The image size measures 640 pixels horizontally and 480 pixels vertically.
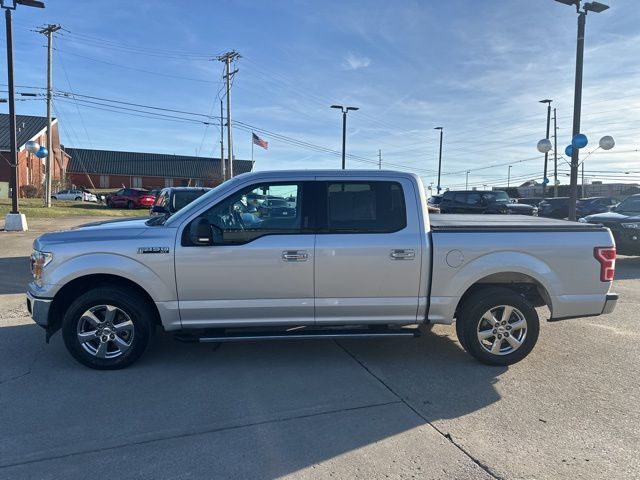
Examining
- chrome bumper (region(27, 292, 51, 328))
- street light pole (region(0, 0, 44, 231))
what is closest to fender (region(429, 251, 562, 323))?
chrome bumper (region(27, 292, 51, 328))

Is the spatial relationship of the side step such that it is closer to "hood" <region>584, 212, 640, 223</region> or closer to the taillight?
the taillight

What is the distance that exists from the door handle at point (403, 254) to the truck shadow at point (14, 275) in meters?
6.52

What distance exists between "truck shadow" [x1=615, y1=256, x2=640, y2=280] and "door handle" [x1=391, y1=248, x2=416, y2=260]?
24.0 ft

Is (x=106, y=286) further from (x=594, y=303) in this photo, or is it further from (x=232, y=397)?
(x=594, y=303)

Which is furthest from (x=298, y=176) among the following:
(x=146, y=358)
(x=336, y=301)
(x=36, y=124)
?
(x=36, y=124)

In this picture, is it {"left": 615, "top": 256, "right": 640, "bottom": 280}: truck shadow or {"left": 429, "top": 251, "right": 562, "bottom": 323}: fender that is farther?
{"left": 615, "top": 256, "right": 640, "bottom": 280}: truck shadow

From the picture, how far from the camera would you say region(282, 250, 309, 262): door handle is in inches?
181

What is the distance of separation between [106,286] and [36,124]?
180ft

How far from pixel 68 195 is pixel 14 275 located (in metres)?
42.0

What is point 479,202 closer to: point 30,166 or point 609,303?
point 609,303

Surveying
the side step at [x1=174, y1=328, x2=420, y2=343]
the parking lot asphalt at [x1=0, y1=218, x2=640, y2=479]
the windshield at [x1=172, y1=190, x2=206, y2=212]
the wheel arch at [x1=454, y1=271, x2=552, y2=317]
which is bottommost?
the parking lot asphalt at [x1=0, y1=218, x2=640, y2=479]

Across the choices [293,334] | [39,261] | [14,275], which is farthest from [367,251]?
[14,275]

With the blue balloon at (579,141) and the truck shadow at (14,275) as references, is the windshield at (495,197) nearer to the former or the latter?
the blue balloon at (579,141)

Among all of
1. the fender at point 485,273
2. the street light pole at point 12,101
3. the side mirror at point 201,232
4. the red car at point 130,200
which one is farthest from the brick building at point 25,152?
the fender at point 485,273
